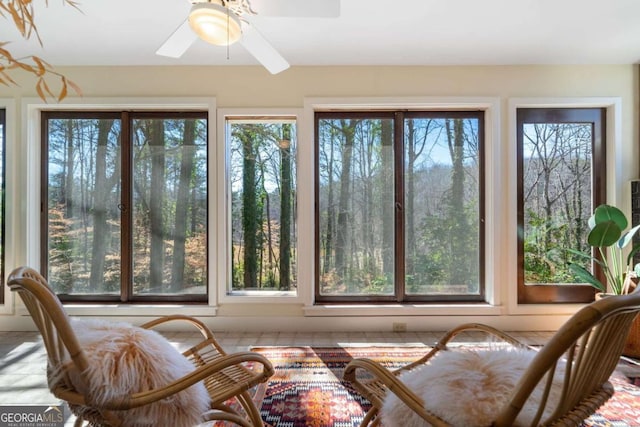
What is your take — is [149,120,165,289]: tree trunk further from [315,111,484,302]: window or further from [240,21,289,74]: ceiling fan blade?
[240,21,289,74]: ceiling fan blade

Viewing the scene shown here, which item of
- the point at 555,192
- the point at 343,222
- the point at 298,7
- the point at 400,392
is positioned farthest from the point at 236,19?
the point at 555,192

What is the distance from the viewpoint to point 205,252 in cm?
322

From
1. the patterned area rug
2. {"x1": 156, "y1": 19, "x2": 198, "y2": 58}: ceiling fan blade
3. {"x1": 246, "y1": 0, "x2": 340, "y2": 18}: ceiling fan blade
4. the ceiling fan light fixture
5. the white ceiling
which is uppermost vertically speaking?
the white ceiling

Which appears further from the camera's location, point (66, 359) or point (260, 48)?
point (260, 48)

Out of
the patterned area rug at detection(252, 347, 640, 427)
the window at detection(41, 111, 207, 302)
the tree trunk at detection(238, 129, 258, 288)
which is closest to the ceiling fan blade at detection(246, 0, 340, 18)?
the tree trunk at detection(238, 129, 258, 288)

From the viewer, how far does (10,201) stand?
3.10 metres

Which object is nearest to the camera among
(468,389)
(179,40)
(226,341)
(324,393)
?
(468,389)

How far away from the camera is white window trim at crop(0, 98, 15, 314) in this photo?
10.1 ft

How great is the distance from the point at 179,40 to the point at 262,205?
1658 millimetres

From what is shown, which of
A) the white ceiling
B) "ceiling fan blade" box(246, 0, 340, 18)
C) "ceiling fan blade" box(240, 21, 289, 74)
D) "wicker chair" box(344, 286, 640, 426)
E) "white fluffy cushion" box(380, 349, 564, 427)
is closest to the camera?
Answer: "wicker chair" box(344, 286, 640, 426)

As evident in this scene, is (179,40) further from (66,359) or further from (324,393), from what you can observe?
(324,393)

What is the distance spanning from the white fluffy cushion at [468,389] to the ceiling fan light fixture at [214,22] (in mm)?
1659

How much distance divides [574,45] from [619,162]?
1.17 meters

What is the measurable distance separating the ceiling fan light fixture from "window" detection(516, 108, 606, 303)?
2807 mm
